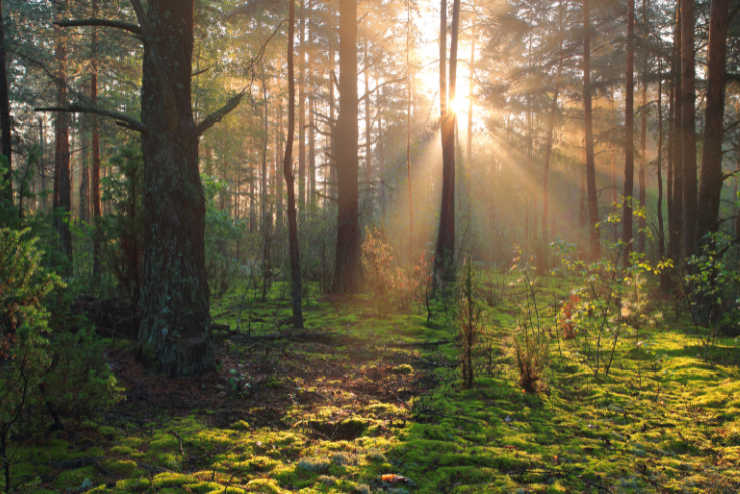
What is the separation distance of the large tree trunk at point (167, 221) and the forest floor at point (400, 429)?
0.34 meters

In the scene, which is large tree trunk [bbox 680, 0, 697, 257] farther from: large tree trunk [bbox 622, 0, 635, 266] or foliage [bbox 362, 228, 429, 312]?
foliage [bbox 362, 228, 429, 312]

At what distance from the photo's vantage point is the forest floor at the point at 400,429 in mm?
2490

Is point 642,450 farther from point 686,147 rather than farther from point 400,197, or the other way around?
point 400,197

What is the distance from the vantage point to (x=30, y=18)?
13.5 metres

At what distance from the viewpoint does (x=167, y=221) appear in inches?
168

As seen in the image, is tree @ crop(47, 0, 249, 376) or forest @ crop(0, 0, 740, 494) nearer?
forest @ crop(0, 0, 740, 494)

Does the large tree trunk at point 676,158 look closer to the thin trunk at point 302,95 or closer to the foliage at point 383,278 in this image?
the foliage at point 383,278

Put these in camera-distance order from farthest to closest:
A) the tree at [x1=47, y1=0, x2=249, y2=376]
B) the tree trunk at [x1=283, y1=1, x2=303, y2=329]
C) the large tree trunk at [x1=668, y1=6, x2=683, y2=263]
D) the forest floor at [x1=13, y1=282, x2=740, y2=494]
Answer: the large tree trunk at [x1=668, y1=6, x2=683, y2=263], the tree trunk at [x1=283, y1=1, x2=303, y2=329], the tree at [x1=47, y1=0, x2=249, y2=376], the forest floor at [x1=13, y1=282, x2=740, y2=494]

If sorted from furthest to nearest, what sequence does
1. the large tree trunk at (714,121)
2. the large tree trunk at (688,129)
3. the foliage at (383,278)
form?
1. the foliage at (383,278)
2. the large tree trunk at (688,129)
3. the large tree trunk at (714,121)

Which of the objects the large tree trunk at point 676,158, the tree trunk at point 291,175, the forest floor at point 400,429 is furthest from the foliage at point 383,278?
the large tree trunk at point 676,158

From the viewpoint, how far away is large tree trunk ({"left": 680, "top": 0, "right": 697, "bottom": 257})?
7.93m

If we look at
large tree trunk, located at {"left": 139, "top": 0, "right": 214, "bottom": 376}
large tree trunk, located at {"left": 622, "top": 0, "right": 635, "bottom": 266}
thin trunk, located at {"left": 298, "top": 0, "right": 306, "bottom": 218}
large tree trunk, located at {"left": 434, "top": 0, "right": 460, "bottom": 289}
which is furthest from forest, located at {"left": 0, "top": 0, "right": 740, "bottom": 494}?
thin trunk, located at {"left": 298, "top": 0, "right": 306, "bottom": 218}

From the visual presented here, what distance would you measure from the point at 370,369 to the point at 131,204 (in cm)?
363

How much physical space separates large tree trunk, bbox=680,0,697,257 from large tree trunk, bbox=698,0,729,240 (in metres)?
0.56
